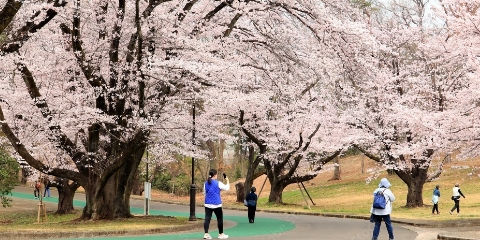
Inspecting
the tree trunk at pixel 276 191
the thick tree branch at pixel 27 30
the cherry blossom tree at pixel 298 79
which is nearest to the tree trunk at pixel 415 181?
the cherry blossom tree at pixel 298 79

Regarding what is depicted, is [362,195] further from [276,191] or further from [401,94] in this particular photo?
[401,94]

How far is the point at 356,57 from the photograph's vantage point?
1961cm

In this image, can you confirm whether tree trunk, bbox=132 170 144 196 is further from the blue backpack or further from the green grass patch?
the blue backpack

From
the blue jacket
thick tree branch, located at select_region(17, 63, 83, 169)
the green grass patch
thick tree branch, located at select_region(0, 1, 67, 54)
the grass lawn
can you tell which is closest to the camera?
the blue jacket

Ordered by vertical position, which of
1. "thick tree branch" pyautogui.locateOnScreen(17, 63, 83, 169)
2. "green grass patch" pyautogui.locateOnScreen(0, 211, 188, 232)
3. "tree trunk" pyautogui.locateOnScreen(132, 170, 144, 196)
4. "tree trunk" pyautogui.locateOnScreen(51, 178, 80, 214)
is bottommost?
"green grass patch" pyautogui.locateOnScreen(0, 211, 188, 232)

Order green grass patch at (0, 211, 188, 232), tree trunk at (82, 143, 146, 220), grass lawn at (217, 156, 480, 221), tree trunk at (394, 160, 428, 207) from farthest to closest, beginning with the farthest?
grass lawn at (217, 156, 480, 221) → tree trunk at (394, 160, 428, 207) → tree trunk at (82, 143, 146, 220) → green grass patch at (0, 211, 188, 232)

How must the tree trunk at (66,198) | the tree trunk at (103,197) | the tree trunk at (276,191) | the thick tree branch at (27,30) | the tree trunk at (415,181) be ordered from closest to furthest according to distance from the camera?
1. the thick tree branch at (27,30)
2. the tree trunk at (103,197)
3. the tree trunk at (66,198)
4. the tree trunk at (415,181)
5. the tree trunk at (276,191)

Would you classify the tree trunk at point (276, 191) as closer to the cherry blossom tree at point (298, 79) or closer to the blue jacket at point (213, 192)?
the cherry blossom tree at point (298, 79)

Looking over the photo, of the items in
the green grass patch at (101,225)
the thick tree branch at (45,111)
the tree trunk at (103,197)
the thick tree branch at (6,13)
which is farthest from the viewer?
the tree trunk at (103,197)

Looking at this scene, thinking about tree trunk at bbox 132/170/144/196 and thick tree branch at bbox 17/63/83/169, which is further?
tree trunk at bbox 132/170/144/196

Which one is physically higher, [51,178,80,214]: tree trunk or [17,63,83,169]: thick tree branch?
[17,63,83,169]: thick tree branch

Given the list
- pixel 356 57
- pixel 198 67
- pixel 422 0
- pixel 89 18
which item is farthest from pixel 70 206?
pixel 422 0

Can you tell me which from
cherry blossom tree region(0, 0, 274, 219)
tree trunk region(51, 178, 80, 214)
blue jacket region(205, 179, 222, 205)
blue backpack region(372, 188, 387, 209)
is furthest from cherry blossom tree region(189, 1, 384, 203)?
tree trunk region(51, 178, 80, 214)

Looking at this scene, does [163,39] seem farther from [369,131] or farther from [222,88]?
[369,131]
